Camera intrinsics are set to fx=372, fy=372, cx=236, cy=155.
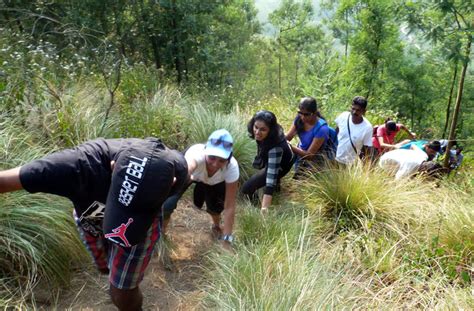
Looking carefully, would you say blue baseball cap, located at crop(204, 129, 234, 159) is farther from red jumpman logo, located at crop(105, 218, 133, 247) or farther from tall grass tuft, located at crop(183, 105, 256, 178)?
tall grass tuft, located at crop(183, 105, 256, 178)

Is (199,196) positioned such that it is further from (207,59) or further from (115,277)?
(207,59)

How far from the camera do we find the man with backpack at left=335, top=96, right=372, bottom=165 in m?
4.88

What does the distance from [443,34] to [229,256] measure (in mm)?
4382

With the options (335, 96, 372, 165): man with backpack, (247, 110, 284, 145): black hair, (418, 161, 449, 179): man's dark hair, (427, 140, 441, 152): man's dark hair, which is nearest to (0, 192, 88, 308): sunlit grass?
(247, 110, 284, 145): black hair

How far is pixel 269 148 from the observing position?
402 centimetres

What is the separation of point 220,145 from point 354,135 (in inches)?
103

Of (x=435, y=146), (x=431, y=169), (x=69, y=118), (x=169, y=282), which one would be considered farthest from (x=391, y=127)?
(x=69, y=118)

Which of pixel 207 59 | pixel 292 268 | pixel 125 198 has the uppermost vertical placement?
pixel 207 59

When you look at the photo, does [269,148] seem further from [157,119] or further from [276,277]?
[157,119]

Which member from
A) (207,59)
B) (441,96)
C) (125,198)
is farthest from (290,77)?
(125,198)

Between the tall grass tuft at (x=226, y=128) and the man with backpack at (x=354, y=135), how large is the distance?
1212mm

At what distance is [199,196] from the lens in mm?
3982

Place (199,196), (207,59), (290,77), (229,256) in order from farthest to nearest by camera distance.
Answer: (290,77) → (207,59) → (199,196) → (229,256)

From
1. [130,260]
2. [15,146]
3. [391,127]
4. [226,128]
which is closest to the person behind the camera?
[130,260]
